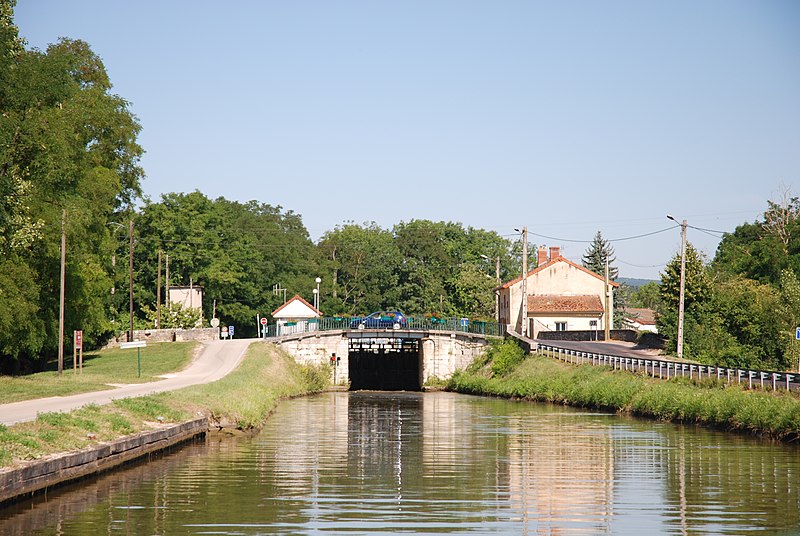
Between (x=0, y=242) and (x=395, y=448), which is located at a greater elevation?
(x=0, y=242)

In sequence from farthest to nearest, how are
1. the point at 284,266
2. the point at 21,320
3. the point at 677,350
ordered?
1. the point at 284,266
2. the point at 677,350
3. the point at 21,320

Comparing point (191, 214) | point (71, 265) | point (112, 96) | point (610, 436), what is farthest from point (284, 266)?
point (610, 436)

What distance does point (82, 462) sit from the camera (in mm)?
23047

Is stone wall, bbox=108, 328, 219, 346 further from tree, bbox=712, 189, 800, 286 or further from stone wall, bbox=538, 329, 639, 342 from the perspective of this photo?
tree, bbox=712, 189, 800, 286

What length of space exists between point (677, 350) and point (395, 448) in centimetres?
3451

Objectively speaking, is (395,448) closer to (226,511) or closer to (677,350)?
(226,511)

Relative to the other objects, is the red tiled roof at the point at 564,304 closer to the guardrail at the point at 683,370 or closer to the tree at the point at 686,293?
the tree at the point at 686,293

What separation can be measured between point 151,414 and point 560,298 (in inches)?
2656

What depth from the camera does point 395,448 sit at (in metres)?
33.5

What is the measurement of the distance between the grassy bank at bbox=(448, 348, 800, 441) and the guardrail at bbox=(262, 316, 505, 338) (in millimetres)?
6490

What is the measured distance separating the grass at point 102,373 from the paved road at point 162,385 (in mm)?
836

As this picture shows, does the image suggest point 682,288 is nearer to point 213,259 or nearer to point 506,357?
point 506,357

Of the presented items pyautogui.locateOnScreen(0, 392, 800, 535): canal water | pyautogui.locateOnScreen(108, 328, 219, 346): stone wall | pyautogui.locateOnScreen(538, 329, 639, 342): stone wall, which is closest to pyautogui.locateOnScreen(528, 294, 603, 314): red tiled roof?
pyautogui.locateOnScreen(538, 329, 639, 342): stone wall

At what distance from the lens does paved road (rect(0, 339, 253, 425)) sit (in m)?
30.0
